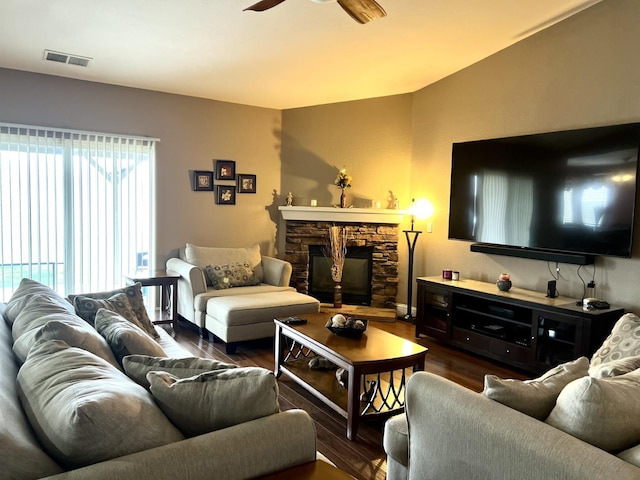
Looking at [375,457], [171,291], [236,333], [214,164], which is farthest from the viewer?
[214,164]

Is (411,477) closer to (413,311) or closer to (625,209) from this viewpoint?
(625,209)

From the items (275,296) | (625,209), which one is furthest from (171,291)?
(625,209)

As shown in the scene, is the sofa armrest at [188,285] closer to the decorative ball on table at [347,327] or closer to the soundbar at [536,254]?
the decorative ball on table at [347,327]

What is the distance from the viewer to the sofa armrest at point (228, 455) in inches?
46.6

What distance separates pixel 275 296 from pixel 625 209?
10.0ft

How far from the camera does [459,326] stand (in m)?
4.67

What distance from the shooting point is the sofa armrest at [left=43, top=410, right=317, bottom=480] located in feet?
3.88

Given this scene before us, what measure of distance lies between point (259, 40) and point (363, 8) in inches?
58.1

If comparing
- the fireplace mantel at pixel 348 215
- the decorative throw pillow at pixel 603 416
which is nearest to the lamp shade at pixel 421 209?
the fireplace mantel at pixel 348 215

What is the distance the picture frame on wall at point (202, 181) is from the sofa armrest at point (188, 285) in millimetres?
954

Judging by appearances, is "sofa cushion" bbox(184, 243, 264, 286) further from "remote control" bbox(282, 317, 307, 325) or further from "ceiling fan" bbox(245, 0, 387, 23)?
"ceiling fan" bbox(245, 0, 387, 23)

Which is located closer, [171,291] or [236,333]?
[236,333]

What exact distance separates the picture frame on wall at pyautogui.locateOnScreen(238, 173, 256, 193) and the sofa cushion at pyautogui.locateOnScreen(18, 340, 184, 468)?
182 inches

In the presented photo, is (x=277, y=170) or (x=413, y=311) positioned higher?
(x=277, y=170)
